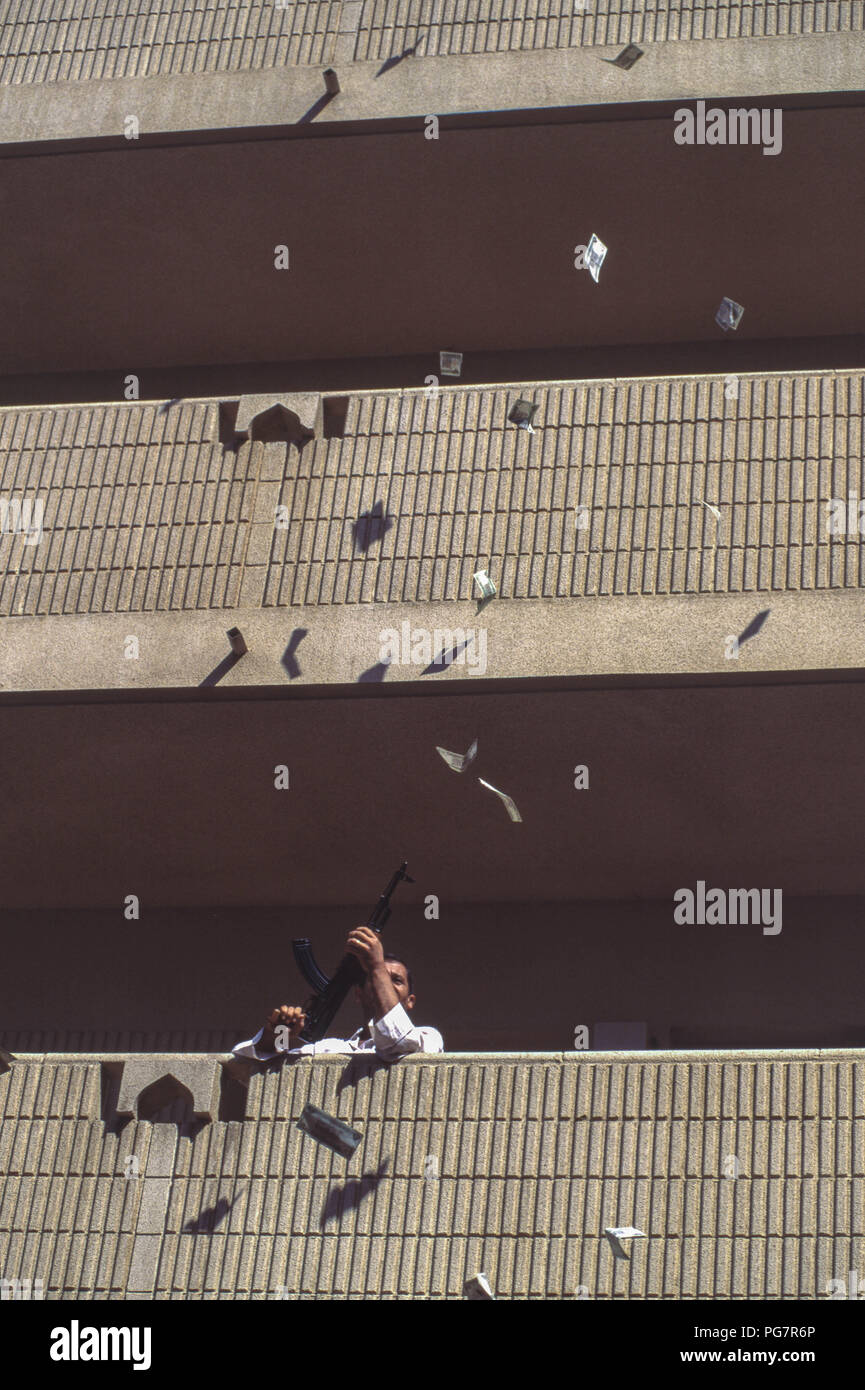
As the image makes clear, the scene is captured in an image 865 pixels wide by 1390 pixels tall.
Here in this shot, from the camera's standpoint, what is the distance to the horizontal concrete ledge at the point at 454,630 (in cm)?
658

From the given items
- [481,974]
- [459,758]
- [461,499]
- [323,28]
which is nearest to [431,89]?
[323,28]

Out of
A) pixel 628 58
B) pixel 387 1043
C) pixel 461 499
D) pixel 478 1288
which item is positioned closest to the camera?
pixel 478 1288

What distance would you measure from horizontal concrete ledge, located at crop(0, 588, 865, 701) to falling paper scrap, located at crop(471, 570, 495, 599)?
0.05 meters

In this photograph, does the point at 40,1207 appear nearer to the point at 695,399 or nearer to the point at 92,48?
the point at 695,399

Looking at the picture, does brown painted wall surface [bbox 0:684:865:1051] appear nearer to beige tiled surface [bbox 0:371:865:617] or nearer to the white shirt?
beige tiled surface [bbox 0:371:865:617]

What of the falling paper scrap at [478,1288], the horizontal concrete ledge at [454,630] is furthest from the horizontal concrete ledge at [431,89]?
the falling paper scrap at [478,1288]

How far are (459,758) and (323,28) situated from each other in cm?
455

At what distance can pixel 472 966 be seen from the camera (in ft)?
27.1

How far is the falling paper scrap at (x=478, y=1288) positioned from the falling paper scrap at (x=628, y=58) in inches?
239

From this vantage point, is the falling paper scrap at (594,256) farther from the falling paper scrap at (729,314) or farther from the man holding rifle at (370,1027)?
the man holding rifle at (370,1027)

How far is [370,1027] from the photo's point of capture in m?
6.43

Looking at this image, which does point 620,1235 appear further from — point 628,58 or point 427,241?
point 628,58

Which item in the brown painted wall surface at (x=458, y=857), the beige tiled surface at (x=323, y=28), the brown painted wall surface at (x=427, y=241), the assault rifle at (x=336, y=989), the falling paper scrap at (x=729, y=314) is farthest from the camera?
the brown painted wall surface at (x=427, y=241)

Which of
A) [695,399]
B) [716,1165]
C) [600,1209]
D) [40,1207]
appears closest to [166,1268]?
[40,1207]
